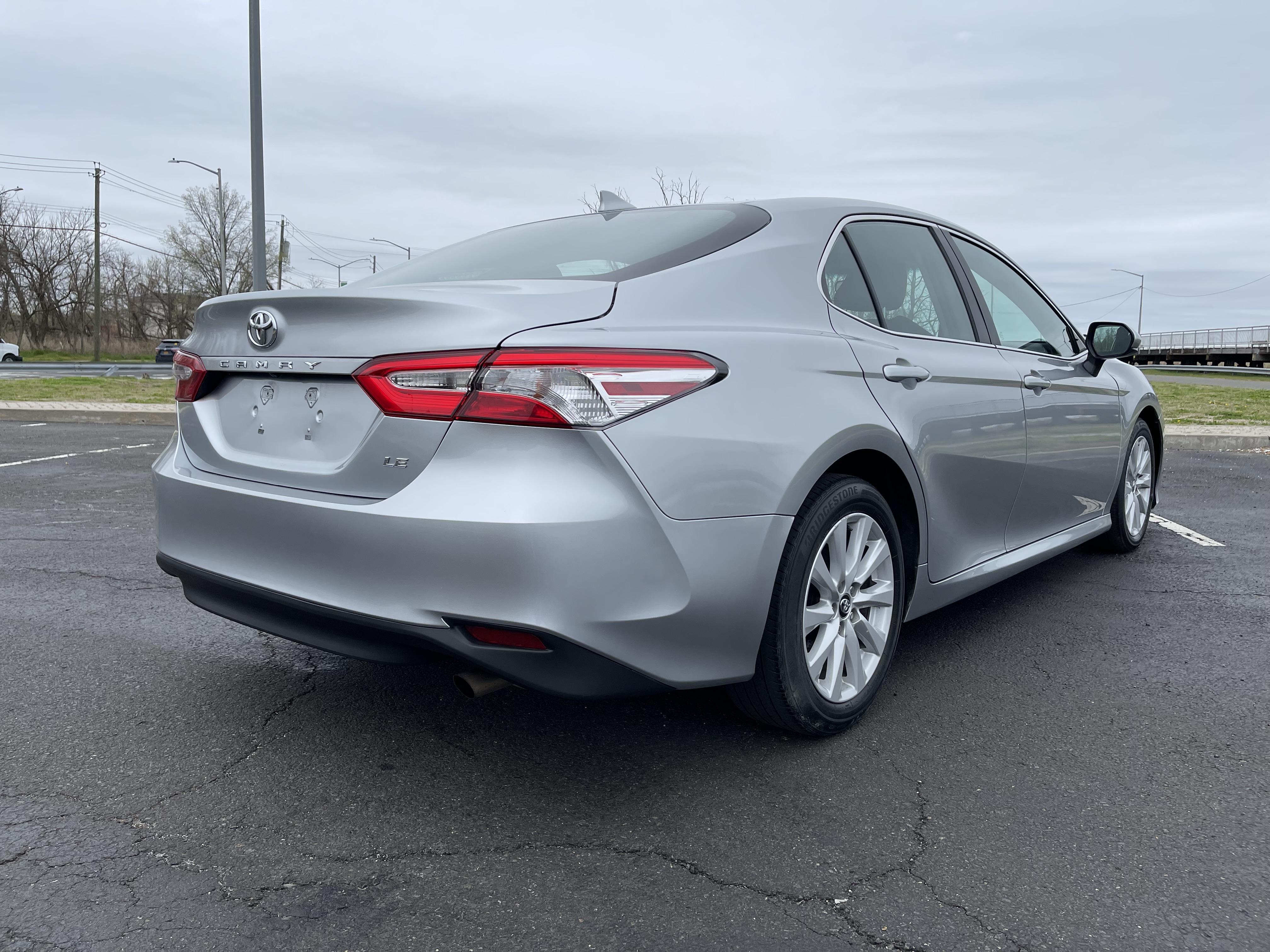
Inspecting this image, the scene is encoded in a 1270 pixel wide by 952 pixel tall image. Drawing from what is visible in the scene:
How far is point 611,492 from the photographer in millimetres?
2285

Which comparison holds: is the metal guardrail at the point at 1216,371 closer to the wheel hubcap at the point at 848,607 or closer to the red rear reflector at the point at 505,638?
the wheel hubcap at the point at 848,607

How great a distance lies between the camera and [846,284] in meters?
3.23

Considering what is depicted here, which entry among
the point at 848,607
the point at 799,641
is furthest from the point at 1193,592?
the point at 799,641

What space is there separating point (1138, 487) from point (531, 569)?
459 cm

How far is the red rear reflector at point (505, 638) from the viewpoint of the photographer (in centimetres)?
230

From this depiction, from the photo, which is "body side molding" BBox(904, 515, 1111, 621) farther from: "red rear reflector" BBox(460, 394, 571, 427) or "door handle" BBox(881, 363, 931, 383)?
"red rear reflector" BBox(460, 394, 571, 427)

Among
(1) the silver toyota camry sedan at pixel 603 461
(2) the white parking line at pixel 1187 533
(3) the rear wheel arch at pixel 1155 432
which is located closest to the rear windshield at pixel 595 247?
(1) the silver toyota camry sedan at pixel 603 461

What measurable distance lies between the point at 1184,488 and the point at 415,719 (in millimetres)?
7485

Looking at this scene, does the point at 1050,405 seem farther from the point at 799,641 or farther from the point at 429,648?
the point at 429,648

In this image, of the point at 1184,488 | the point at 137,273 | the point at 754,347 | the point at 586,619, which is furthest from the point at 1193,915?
the point at 137,273

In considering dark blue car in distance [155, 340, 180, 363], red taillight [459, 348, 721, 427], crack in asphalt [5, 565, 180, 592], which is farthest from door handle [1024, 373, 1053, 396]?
dark blue car in distance [155, 340, 180, 363]

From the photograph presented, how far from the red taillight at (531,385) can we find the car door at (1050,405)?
85.3 inches

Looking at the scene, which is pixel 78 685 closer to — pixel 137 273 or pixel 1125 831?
pixel 1125 831

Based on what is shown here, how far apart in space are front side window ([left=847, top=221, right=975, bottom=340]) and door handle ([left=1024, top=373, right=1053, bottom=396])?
0.35 meters
